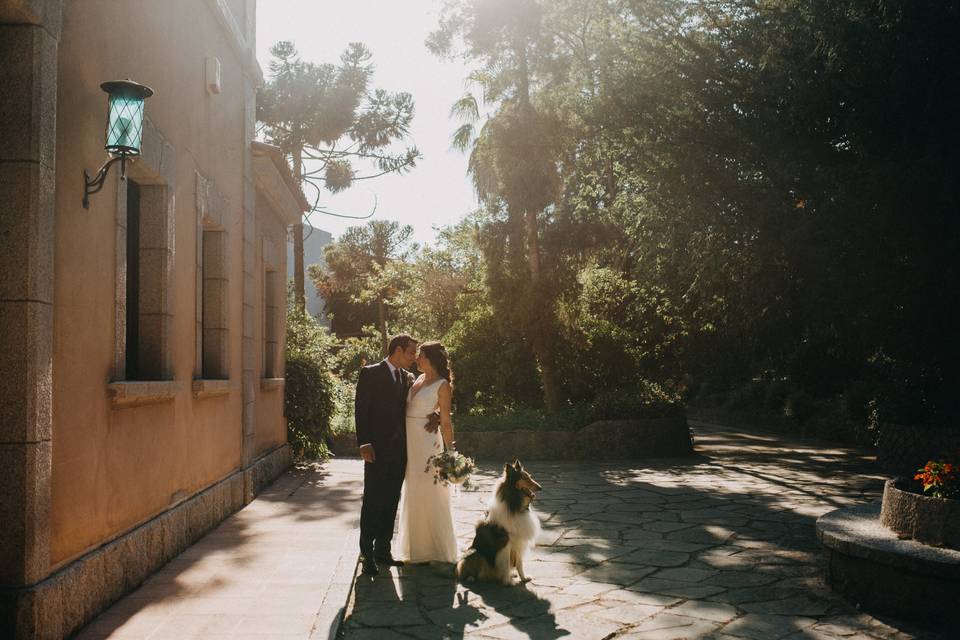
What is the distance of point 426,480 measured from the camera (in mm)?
7160

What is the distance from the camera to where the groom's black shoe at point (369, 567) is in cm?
683

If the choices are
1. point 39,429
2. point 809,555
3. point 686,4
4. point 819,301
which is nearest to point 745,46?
point 686,4

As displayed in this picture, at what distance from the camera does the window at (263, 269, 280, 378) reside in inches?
513

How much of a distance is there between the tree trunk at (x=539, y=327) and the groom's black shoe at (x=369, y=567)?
34.3ft

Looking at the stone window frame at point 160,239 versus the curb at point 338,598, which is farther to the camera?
the stone window frame at point 160,239

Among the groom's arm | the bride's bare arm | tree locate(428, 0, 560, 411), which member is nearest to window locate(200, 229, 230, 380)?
the groom's arm

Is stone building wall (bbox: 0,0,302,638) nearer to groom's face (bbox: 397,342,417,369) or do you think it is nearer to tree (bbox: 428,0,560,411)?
groom's face (bbox: 397,342,417,369)

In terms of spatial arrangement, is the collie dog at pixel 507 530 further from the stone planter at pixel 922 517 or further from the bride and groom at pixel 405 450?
the stone planter at pixel 922 517

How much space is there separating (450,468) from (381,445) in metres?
0.63

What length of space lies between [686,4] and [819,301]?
539 centimetres

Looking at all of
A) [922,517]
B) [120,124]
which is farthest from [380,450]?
[922,517]

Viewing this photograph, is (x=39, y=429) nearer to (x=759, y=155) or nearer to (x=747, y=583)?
(x=747, y=583)

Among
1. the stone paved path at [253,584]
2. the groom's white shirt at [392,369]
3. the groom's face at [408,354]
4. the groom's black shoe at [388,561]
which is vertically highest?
the groom's face at [408,354]

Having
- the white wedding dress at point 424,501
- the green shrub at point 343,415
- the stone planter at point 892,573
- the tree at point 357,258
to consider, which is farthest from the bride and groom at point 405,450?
the tree at point 357,258
